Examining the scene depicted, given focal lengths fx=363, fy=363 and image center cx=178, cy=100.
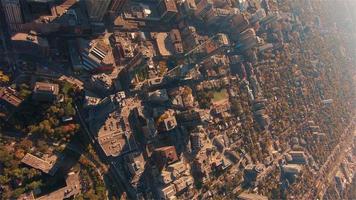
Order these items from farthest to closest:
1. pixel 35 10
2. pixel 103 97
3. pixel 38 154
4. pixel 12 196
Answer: pixel 103 97 → pixel 35 10 → pixel 38 154 → pixel 12 196

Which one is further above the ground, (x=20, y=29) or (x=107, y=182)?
(x=20, y=29)

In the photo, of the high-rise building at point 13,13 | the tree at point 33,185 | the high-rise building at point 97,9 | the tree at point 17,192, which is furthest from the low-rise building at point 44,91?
the high-rise building at point 97,9

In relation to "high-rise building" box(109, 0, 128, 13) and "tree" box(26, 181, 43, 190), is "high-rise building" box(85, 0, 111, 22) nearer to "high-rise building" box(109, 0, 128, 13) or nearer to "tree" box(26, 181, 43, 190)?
"high-rise building" box(109, 0, 128, 13)

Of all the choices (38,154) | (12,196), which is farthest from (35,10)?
(12,196)

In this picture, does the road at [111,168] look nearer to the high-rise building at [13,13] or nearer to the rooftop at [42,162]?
the rooftop at [42,162]

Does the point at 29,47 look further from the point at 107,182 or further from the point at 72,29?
the point at 107,182

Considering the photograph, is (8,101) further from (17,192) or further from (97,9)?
(97,9)

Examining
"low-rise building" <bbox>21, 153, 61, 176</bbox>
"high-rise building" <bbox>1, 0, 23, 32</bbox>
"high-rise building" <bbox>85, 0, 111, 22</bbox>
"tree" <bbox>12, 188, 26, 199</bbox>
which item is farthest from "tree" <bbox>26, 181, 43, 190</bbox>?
"high-rise building" <bbox>85, 0, 111, 22</bbox>
